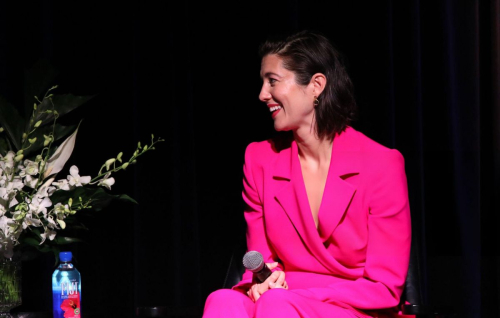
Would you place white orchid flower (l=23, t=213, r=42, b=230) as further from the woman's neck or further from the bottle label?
the woman's neck

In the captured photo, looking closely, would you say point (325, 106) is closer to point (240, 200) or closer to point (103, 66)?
point (240, 200)

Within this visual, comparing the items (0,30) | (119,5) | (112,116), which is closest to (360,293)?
(112,116)

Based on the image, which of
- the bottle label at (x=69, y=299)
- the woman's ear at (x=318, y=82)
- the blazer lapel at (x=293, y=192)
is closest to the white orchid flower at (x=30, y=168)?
the bottle label at (x=69, y=299)

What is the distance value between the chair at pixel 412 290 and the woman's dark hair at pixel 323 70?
442 millimetres

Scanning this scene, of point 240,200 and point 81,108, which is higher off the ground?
point 81,108

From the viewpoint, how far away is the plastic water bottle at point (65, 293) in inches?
75.3

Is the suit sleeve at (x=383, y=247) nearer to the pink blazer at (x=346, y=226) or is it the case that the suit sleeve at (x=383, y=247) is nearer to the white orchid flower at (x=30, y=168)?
the pink blazer at (x=346, y=226)

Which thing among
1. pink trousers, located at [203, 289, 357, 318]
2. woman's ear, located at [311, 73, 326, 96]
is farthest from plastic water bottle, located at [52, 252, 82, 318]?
woman's ear, located at [311, 73, 326, 96]

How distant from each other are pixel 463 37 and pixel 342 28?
43 centimetres

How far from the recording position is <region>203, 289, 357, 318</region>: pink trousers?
1.62m

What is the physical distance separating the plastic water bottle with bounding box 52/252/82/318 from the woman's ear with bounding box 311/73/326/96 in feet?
2.90

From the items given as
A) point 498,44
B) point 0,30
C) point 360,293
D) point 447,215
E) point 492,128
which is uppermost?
point 0,30

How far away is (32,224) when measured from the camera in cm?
180

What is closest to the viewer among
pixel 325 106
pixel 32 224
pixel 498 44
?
pixel 32 224
